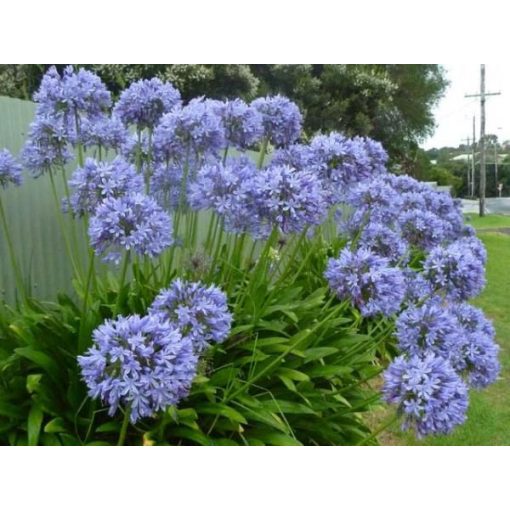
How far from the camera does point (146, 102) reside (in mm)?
3740

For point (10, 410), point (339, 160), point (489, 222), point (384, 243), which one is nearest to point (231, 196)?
point (339, 160)

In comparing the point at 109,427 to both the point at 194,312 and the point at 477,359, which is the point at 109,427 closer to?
the point at 194,312

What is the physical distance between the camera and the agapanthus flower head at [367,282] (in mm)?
2926

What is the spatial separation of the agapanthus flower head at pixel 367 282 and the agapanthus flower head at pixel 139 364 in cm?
114

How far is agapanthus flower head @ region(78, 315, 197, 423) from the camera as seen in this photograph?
1.99 metres

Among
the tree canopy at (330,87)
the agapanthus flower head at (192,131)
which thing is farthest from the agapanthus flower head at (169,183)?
the tree canopy at (330,87)

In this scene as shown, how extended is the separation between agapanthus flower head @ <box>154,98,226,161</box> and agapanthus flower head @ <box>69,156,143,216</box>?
0.58 metres

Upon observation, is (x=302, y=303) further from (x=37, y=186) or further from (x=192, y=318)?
(x=37, y=186)

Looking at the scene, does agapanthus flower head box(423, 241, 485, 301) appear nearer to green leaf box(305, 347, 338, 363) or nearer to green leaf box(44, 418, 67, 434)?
green leaf box(305, 347, 338, 363)

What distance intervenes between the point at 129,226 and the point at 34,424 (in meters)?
1.04

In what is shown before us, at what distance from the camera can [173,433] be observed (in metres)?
2.85

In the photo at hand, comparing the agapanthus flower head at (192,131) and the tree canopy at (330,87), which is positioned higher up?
the tree canopy at (330,87)

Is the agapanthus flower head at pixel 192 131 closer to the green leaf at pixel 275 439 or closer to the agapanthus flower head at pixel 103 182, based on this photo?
the agapanthus flower head at pixel 103 182
